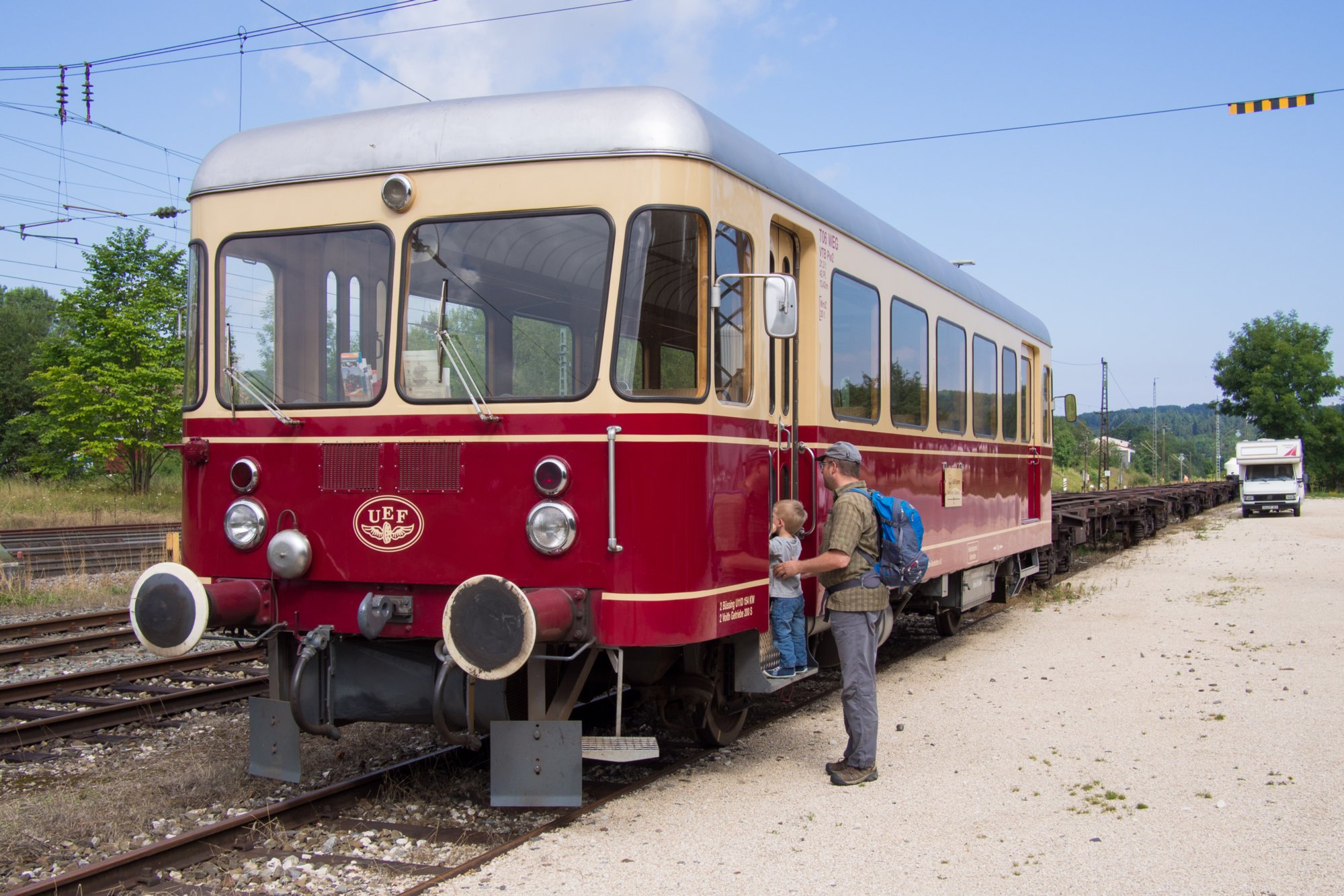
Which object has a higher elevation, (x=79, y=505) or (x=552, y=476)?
(x=552, y=476)

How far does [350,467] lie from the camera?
555 centimetres

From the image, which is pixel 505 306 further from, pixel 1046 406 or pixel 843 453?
pixel 1046 406

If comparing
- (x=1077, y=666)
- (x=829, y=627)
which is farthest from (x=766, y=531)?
(x=1077, y=666)

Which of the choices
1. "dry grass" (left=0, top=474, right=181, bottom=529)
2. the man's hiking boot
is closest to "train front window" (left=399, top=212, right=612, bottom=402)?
the man's hiking boot

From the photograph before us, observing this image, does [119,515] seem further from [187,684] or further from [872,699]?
[872,699]

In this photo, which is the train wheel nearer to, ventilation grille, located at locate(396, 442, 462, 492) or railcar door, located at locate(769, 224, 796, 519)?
railcar door, located at locate(769, 224, 796, 519)

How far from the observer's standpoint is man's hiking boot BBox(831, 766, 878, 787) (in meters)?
6.08

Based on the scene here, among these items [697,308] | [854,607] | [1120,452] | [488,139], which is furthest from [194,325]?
[1120,452]

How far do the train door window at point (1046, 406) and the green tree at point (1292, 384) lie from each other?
63244 mm

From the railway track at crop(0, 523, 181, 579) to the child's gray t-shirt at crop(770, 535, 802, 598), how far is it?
9.11 meters

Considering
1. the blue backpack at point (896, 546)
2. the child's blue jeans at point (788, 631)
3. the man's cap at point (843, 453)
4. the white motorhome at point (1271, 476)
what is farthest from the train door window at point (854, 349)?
the white motorhome at point (1271, 476)

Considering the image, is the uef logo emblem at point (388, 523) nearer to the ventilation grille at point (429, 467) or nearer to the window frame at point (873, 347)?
the ventilation grille at point (429, 467)

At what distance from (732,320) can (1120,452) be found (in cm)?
10763

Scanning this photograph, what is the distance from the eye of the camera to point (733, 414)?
5.66 m
